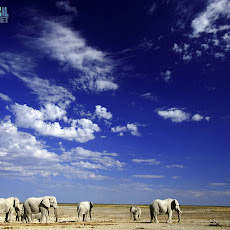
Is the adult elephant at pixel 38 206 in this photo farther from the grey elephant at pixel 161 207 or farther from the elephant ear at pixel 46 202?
the grey elephant at pixel 161 207

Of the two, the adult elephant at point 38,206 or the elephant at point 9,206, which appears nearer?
the adult elephant at point 38,206

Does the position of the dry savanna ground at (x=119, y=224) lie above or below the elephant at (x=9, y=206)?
below

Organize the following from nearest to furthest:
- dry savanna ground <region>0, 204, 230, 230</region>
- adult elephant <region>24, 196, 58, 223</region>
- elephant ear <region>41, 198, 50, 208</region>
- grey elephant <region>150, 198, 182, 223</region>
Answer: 1. dry savanna ground <region>0, 204, 230, 230</region>
2. elephant ear <region>41, 198, 50, 208</region>
3. adult elephant <region>24, 196, 58, 223</region>
4. grey elephant <region>150, 198, 182, 223</region>

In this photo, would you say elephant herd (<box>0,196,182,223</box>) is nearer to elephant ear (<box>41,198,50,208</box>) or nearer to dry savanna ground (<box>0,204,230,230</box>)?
elephant ear (<box>41,198,50,208</box>)

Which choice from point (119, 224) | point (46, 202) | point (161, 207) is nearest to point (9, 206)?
point (46, 202)

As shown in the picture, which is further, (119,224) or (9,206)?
(9,206)

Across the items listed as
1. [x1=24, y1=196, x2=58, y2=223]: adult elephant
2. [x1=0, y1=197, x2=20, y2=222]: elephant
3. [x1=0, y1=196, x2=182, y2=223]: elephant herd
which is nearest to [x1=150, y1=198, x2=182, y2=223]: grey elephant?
[x1=0, y1=196, x2=182, y2=223]: elephant herd

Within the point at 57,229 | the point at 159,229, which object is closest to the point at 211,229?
the point at 159,229

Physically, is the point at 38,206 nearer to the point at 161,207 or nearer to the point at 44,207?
the point at 44,207

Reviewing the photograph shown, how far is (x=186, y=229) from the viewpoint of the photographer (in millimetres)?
25703

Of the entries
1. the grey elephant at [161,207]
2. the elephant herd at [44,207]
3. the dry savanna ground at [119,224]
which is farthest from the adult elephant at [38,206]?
the grey elephant at [161,207]

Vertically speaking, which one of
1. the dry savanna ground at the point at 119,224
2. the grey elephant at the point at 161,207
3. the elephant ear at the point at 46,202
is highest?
the elephant ear at the point at 46,202

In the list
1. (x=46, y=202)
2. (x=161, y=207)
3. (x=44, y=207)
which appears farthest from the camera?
(x=161, y=207)

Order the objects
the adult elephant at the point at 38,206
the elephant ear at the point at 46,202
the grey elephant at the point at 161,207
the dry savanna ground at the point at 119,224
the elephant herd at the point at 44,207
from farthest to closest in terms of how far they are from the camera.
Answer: the grey elephant at the point at 161,207
the elephant herd at the point at 44,207
the adult elephant at the point at 38,206
the elephant ear at the point at 46,202
the dry savanna ground at the point at 119,224
